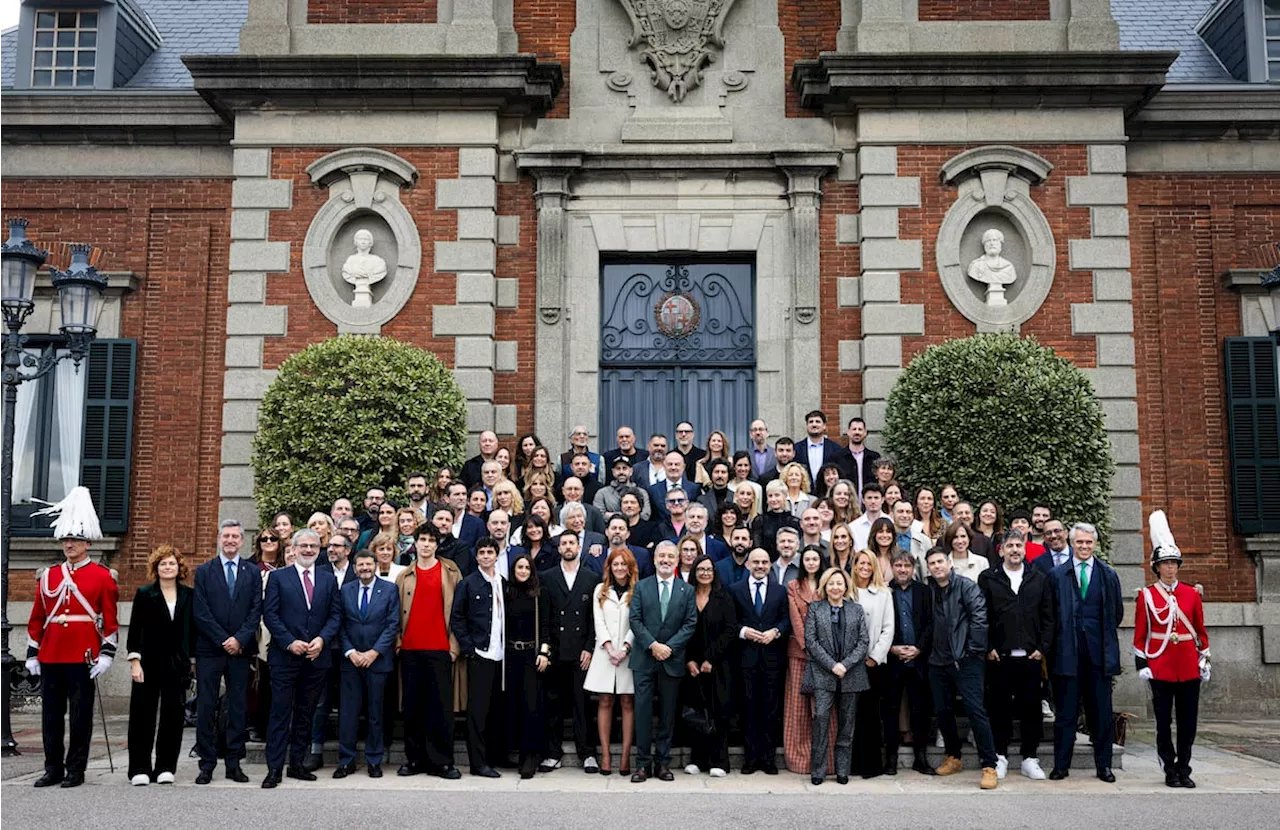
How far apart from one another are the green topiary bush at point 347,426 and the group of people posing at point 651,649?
2308 millimetres

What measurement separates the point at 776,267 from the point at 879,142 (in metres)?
1.82

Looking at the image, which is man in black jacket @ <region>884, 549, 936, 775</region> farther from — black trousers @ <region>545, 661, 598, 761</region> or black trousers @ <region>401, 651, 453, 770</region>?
black trousers @ <region>401, 651, 453, 770</region>

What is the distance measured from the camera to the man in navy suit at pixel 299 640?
9.93 m

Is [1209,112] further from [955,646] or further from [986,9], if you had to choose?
[955,646]

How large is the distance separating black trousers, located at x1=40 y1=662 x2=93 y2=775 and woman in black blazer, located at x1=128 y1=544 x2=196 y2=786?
35cm

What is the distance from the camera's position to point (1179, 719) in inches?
392

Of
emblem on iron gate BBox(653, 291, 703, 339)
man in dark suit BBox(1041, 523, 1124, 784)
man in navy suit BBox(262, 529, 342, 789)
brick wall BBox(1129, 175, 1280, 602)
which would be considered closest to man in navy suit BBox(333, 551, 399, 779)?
man in navy suit BBox(262, 529, 342, 789)

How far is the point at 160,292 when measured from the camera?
1561 centimetres

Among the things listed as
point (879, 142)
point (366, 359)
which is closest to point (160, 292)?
point (366, 359)

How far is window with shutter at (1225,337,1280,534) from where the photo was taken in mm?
14992

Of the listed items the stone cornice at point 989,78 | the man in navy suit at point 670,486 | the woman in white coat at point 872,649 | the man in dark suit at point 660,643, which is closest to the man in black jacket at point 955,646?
the woman in white coat at point 872,649

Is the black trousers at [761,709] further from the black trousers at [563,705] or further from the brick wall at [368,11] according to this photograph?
the brick wall at [368,11]

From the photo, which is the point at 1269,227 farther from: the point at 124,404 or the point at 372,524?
the point at 124,404

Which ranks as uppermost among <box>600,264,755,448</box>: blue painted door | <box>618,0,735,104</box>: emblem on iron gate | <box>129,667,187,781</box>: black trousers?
<box>618,0,735,104</box>: emblem on iron gate
